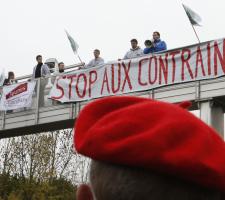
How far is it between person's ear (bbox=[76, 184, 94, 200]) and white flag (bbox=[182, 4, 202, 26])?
11.9 m

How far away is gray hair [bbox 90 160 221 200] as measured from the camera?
1049 millimetres

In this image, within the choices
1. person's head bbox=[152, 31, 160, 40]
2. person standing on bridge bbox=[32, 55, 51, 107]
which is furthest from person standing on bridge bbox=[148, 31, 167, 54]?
person standing on bridge bbox=[32, 55, 51, 107]

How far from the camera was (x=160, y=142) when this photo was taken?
1063 millimetres

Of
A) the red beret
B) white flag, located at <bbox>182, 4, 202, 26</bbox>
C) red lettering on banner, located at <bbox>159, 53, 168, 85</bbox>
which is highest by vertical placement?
white flag, located at <bbox>182, 4, 202, 26</bbox>

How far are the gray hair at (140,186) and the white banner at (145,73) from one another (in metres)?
9.15

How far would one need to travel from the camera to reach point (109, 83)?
11.8m

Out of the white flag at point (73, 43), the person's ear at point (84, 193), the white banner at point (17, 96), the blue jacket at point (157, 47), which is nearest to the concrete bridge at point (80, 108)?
the white banner at point (17, 96)

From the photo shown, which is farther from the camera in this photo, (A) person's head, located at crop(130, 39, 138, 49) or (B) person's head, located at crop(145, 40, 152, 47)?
(A) person's head, located at crop(130, 39, 138, 49)

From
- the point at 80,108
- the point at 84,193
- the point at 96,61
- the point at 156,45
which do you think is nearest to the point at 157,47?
the point at 156,45

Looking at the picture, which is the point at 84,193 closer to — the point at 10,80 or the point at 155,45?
the point at 155,45

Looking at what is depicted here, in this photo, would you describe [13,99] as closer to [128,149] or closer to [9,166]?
[128,149]

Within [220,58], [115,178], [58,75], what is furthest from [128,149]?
[58,75]

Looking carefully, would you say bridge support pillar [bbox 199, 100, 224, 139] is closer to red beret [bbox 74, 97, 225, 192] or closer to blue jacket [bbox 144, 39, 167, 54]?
blue jacket [bbox 144, 39, 167, 54]

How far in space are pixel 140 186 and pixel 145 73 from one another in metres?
A: 10.2
